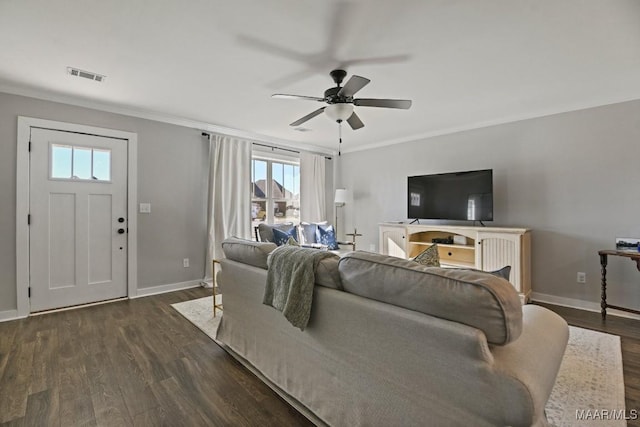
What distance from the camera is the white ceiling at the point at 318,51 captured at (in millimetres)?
1893

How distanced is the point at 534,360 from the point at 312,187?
16.4 ft

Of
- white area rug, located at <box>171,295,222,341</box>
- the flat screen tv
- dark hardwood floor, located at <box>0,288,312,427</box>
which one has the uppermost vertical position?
the flat screen tv

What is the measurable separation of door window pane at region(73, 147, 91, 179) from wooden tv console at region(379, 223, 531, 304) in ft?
13.5

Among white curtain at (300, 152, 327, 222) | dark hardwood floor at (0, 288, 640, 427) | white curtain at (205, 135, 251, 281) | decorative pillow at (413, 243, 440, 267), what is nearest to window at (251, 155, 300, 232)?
white curtain at (300, 152, 327, 222)

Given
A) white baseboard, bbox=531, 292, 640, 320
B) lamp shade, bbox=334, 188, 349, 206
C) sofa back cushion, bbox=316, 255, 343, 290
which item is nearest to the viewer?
sofa back cushion, bbox=316, 255, 343, 290

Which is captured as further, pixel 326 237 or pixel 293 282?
pixel 326 237

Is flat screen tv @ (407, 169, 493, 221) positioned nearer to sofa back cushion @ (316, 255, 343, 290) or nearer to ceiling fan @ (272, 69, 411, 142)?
ceiling fan @ (272, 69, 411, 142)

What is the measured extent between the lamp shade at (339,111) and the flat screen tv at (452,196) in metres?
2.31

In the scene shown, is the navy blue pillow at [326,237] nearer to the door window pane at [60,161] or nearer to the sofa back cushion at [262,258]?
the sofa back cushion at [262,258]

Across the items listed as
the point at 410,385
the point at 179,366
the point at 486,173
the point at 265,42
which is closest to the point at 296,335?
the point at 410,385

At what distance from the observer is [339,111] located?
8.77ft

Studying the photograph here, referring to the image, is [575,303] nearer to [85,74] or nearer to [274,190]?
[274,190]

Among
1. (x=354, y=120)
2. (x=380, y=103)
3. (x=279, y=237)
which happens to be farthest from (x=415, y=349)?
(x=279, y=237)

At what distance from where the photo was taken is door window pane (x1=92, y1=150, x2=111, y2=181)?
3.61 meters
